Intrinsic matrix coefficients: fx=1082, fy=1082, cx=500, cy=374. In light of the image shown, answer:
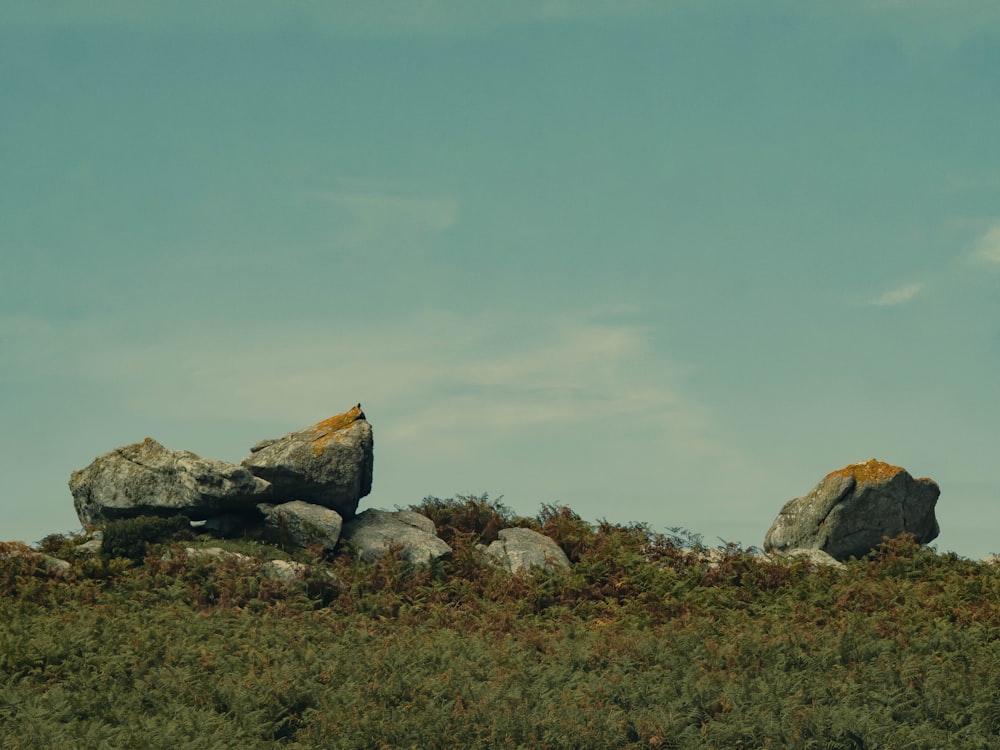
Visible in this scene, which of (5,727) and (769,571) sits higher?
(769,571)

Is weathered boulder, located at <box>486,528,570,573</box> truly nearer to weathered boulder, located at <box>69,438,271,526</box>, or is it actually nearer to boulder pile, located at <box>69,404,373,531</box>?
boulder pile, located at <box>69,404,373,531</box>

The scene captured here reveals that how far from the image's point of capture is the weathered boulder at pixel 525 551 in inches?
921

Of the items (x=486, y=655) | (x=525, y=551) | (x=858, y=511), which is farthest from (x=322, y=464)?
(x=858, y=511)

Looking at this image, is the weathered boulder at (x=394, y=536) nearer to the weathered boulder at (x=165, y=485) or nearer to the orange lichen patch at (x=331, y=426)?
the orange lichen patch at (x=331, y=426)

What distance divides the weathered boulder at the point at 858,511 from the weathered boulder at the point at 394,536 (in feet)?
29.3

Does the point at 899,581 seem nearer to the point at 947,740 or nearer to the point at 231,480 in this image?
the point at 947,740

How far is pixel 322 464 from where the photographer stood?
24.1 metres

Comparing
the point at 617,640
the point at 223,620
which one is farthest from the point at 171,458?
the point at 617,640

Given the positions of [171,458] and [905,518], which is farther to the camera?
[905,518]

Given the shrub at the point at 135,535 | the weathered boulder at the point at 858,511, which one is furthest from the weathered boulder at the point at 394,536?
the weathered boulder at the point at 858,511

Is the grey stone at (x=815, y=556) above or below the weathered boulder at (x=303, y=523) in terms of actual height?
above

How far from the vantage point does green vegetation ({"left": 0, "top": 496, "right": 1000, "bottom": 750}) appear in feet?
43.1

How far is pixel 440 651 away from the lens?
15844 mm

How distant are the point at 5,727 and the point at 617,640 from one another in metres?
8.64
